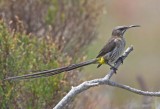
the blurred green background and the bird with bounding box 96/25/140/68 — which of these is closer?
the bird with bounding box 96/25/140/68

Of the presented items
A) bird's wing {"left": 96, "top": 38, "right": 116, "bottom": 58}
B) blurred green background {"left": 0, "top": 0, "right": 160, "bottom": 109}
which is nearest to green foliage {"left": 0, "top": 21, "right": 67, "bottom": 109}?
blurred green background {"left": 0, "top": 0, "right": 160, "bottom": 109}

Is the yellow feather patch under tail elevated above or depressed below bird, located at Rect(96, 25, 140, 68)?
below

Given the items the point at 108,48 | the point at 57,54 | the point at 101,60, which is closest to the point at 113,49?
the point at 108,48

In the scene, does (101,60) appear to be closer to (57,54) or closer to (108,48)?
(108,48)

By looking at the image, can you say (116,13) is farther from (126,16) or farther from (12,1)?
(12,1)

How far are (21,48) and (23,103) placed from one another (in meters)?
0.56

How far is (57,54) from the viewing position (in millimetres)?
8406

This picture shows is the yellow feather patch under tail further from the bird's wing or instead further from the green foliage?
the green foliage

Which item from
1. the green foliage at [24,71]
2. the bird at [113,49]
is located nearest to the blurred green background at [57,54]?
the green foliage at [24,71]

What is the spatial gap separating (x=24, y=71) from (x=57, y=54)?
20.0 inches

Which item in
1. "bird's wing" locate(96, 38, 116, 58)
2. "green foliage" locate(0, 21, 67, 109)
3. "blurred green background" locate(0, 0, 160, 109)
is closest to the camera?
"bird's wing" locate(96, 38, 116, 58)

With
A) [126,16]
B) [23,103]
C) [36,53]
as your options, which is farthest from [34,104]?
[126,16]

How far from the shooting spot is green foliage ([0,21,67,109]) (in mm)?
7902

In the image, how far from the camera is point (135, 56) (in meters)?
18.8
